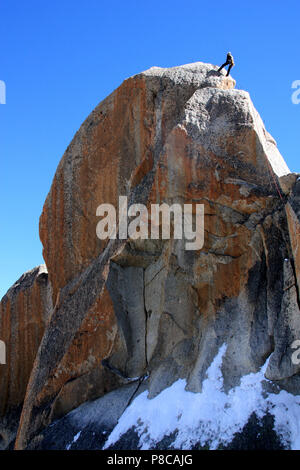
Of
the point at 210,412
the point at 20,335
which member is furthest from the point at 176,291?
the point at 20,335

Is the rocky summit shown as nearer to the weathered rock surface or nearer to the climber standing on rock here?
the climber standing on rock

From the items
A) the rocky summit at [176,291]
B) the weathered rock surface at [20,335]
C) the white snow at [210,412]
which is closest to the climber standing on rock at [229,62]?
the rocky summit at [176,291]

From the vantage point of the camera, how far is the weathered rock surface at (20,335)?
2122 centimetres

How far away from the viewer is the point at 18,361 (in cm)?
2145

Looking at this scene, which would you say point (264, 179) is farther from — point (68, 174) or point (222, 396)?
point (68, 174)

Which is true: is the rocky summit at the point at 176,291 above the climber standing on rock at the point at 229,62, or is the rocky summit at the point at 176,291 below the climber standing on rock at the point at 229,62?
below

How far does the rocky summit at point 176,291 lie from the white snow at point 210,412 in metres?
0.03

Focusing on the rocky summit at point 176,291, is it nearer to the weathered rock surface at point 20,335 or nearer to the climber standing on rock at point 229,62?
the climber standing on rock at point 229,62

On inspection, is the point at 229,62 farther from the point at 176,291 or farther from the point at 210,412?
the point at 210,412

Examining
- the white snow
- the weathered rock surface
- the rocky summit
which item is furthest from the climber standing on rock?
the weathered rock surface

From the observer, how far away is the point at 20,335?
70.8 feet

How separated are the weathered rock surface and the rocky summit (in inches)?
178
